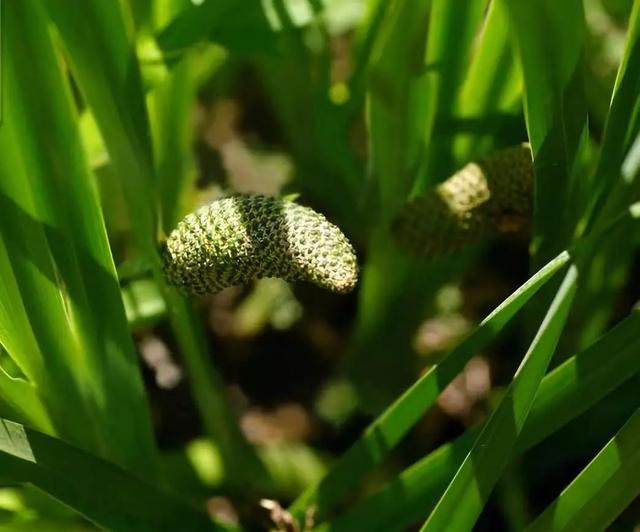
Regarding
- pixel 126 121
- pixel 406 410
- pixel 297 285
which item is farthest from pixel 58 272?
pixel 297 285

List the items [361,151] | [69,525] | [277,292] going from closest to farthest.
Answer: [69,525] → [277,292] → [361,151]

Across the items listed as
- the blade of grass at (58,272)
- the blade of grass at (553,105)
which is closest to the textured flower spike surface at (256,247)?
the blade of grass at (58,272)

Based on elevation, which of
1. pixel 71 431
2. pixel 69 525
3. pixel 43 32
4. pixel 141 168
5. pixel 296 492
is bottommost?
pixel 296 492

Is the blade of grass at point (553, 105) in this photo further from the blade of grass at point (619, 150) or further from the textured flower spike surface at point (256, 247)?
the textured flower spike surface at point (256, 247)

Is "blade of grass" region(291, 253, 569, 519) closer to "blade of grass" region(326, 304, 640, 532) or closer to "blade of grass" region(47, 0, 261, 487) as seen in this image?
"blade of grass" region(326, 304, 640, 532)

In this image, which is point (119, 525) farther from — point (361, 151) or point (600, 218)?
point (361, 151)

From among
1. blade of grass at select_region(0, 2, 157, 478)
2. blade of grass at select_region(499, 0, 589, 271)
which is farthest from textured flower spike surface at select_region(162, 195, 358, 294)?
blade of grass at select_region(499, 0, 589, 271)

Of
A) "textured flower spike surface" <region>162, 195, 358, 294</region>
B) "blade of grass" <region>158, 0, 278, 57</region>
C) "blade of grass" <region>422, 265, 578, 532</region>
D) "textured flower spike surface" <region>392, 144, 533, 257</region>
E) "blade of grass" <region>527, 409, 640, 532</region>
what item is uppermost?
"blade of grass" <region>158, 0, 278, 57</region>

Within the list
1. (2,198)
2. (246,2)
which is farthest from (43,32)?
(246,2)

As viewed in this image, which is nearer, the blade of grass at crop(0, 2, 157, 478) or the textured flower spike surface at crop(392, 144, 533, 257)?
the blade of grass at crop(0, 2, 157, 478)
